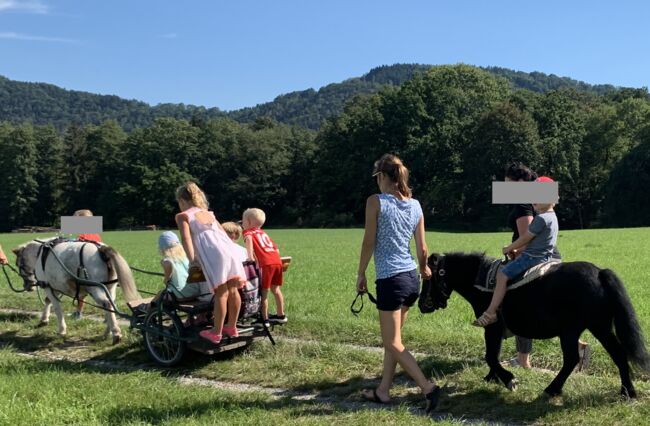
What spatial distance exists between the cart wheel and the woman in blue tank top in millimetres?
2736

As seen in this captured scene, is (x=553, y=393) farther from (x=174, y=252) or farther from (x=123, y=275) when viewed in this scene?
(x=123, y=275)

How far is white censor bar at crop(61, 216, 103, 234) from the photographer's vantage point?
30.3 feet

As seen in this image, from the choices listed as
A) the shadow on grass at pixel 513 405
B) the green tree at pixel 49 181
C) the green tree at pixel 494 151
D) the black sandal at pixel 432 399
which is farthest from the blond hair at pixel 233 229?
the green tree at pixel 49 181

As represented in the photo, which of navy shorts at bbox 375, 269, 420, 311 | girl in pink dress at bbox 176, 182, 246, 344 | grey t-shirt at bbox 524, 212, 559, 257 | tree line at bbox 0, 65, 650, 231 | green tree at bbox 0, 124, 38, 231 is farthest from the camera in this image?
green tree at bbox 0, 124, 38, 231

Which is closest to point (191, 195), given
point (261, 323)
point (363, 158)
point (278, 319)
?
point (261, 323)

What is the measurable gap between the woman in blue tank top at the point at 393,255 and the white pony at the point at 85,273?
450 centimetres

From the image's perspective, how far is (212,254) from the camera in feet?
21.1

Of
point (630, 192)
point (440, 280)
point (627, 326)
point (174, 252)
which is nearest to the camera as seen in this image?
point (627, 326)

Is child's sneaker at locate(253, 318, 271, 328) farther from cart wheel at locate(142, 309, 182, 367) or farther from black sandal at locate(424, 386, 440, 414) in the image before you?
black sandal at locate(424, 386, 440, 414)

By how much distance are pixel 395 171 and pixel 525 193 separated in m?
1.44

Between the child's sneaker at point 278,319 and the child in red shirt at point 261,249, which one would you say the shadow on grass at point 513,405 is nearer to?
the child's sneaker at point 278,319

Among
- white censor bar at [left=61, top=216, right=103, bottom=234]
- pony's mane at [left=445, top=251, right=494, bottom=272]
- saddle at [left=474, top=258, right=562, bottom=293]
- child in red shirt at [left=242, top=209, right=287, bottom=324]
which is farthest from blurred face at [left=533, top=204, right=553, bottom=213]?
white censor bar at [left=61, top=216, right=103, bottom=234]

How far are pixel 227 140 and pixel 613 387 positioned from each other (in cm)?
7863

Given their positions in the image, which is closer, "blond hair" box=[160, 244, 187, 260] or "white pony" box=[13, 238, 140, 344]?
"blond hair" box=[160, 244, 187, 260]
